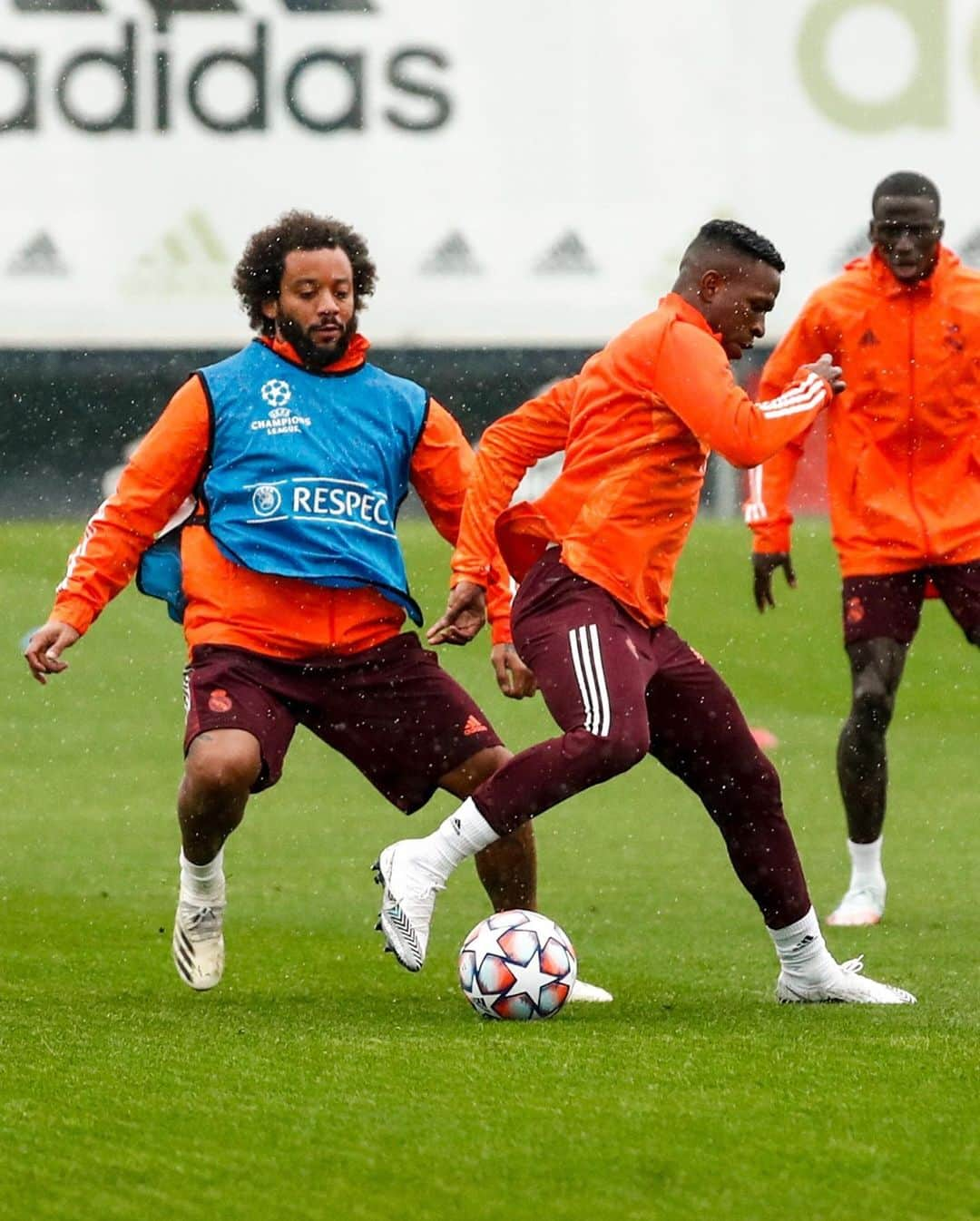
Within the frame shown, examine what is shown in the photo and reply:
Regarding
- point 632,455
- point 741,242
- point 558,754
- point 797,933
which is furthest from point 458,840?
point 741,242

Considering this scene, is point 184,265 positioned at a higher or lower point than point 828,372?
lower

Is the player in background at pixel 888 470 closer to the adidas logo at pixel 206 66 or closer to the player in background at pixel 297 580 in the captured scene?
the player in background at pixel 297 580

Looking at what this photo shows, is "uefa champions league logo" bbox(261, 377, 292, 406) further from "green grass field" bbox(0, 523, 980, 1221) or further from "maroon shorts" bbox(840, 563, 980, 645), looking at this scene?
"maroon shorts" bbox(840, 563, 980, 645)

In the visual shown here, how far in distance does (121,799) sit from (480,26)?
13085 millimetres

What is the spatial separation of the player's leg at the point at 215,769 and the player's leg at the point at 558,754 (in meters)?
0.45

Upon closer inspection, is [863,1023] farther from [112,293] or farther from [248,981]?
[112,293]

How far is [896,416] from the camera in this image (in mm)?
8664

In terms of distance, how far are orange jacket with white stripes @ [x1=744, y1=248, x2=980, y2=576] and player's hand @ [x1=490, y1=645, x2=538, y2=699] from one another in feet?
6.70

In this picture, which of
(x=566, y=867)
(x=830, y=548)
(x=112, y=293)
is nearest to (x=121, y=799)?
(x=566, y=867)

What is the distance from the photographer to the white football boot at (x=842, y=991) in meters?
6.67

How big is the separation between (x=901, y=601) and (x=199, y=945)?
3.01m

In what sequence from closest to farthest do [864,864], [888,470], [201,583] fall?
[201,583], [864,864], [888,470]

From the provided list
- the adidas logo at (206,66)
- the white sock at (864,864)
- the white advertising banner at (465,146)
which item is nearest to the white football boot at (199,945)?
the white sock at (864,864)

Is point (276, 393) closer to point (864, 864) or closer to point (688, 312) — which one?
point (688, 312)
